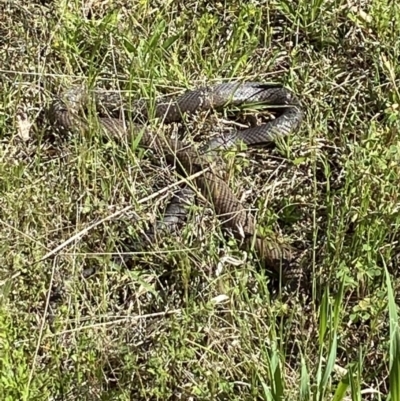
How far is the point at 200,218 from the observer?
11.6ft

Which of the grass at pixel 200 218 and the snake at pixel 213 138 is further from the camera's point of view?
the snake at pixel 213 138

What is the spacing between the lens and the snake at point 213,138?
3645 mm

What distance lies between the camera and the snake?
365cm

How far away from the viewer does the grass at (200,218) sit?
301cm

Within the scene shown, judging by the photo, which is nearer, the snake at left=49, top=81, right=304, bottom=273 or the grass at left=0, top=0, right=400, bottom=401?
the grass at left=0, top=0, right=400, bottom=401

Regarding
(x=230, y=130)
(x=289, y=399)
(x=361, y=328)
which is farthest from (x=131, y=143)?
(x=289, y=399)

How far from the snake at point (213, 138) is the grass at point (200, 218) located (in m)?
0.06

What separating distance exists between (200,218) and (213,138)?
82 centimetres

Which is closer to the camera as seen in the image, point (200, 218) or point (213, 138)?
point (200, 218)

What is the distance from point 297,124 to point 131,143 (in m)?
0.72

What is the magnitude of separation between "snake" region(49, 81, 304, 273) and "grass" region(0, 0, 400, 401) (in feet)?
0.19

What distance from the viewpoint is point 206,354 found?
3.07m

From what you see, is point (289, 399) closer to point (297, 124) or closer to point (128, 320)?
point (128, 320)

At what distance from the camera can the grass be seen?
9.89 ft
